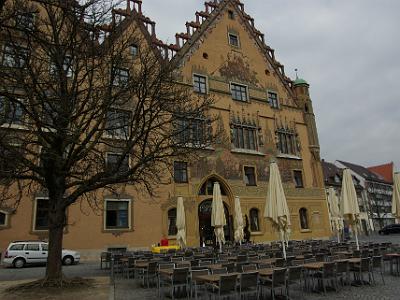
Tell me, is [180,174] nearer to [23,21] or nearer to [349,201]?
[349,201]

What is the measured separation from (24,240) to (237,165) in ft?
51.7

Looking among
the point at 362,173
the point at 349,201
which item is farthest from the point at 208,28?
the point at 362,173

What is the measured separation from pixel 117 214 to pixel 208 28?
58.9 feet

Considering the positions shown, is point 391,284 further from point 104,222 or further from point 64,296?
point 104,222

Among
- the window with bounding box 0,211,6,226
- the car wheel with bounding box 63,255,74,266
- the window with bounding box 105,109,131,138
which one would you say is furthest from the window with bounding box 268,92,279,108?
the window with bounding box 0,211,6,226

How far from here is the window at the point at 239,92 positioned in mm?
30361

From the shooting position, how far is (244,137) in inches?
1160

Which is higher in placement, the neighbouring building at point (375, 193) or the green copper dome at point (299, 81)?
the green copper dome at point (299, 81)

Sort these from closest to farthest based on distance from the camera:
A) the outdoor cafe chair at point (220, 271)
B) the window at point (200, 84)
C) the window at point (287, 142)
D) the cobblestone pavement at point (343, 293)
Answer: the cobblestone pavement at point (343, 293) < the outdoor cafe chair at point (220, 271) < the window at point (200, 84) < the window at point (287, 142)

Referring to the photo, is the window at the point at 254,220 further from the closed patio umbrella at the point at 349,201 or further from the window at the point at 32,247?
the window at the point at 32,247

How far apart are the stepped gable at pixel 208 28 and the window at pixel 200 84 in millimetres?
1801

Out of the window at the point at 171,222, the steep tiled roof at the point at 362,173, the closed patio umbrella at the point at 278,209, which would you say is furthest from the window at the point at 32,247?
the steep tiled roof at the point at 362,173

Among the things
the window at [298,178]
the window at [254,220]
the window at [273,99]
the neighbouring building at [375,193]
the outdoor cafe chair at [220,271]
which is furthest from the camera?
the neighbouring building at [375,193]

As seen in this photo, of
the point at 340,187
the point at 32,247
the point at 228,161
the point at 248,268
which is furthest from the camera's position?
the point at 340,187
